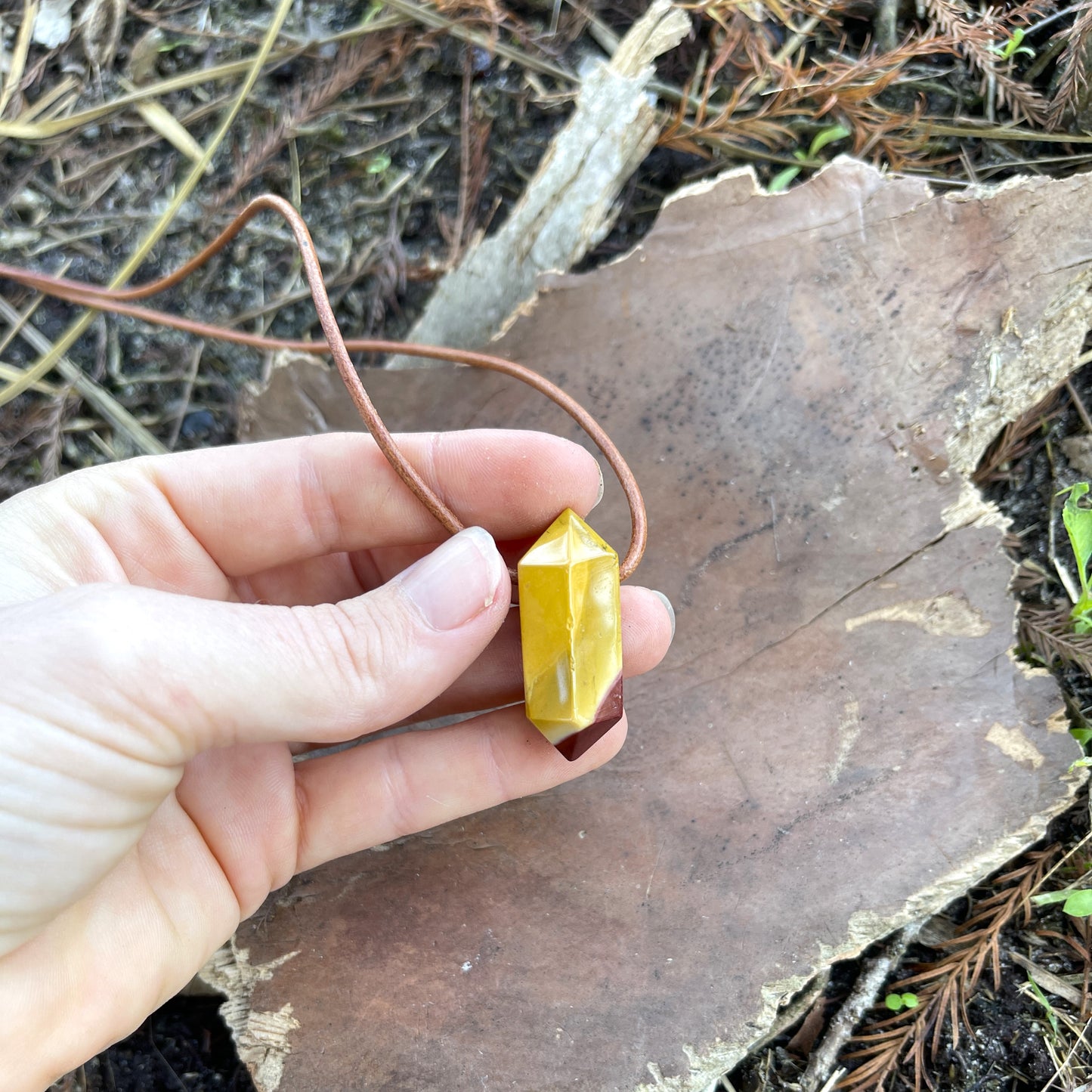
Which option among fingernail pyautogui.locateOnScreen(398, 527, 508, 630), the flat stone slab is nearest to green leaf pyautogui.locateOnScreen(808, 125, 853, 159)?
the flat stone slab

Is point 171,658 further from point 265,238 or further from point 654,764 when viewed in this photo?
point 265,238

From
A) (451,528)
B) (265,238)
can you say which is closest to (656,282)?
(451,528)

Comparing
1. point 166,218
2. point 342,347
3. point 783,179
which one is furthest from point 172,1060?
point 783,179

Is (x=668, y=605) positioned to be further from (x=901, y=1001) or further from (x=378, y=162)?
(x=378, y=162)

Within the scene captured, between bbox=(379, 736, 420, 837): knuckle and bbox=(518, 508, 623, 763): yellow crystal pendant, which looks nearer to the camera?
bbox=(518, 508, 623, 763): yellow crystal pendant

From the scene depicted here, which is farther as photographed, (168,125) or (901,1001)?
(168,125)

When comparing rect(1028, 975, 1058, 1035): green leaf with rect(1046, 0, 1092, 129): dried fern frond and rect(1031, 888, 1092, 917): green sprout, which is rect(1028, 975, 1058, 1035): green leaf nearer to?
rect(1031, 888, 1092, 917): green sprout
